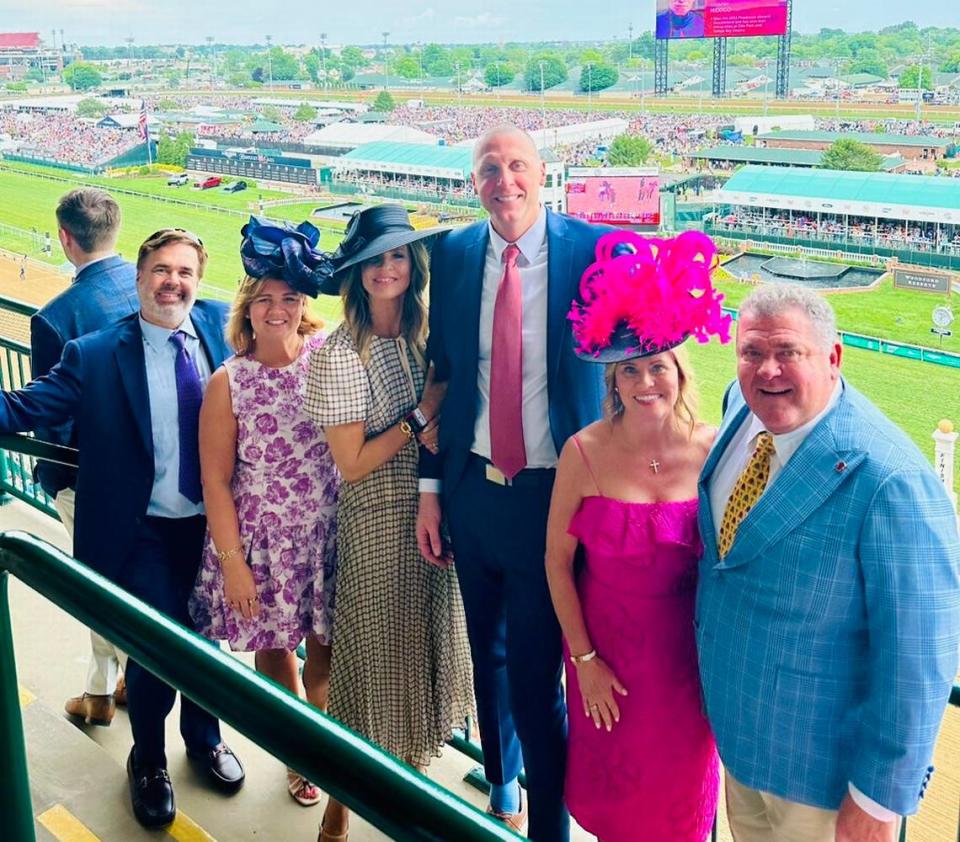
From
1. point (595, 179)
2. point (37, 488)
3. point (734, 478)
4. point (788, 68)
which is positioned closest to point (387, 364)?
point (734, 478)

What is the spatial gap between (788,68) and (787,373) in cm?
872

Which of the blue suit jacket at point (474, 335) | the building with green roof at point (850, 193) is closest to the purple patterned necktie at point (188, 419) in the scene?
the blue suit jacket at point (474, 335)

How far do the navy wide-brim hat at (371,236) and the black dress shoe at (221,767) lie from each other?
0.78 metres

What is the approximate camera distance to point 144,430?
153 cm

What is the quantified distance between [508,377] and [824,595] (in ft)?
1.84

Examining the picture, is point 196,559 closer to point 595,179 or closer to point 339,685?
point 339,685

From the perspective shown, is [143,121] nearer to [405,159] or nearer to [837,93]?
[405,159]

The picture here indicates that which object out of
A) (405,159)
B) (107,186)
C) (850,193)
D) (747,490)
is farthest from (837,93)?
(747,490)

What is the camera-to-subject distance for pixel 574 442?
49.4 inches

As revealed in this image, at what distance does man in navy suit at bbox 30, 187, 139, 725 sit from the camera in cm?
172

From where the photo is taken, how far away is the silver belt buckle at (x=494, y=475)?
1.42m

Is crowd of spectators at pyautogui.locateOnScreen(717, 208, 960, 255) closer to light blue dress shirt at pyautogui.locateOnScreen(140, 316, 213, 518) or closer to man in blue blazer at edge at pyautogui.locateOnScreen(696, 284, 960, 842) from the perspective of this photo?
light blue dress shirt at pyautogui.locateOnScreen(140, 316, 213, 518)

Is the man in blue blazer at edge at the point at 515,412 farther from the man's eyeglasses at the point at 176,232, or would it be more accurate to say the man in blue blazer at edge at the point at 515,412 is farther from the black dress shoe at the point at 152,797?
the black dress shoe at the point at 152,797

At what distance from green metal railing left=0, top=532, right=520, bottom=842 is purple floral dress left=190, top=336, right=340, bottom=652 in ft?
2.17
